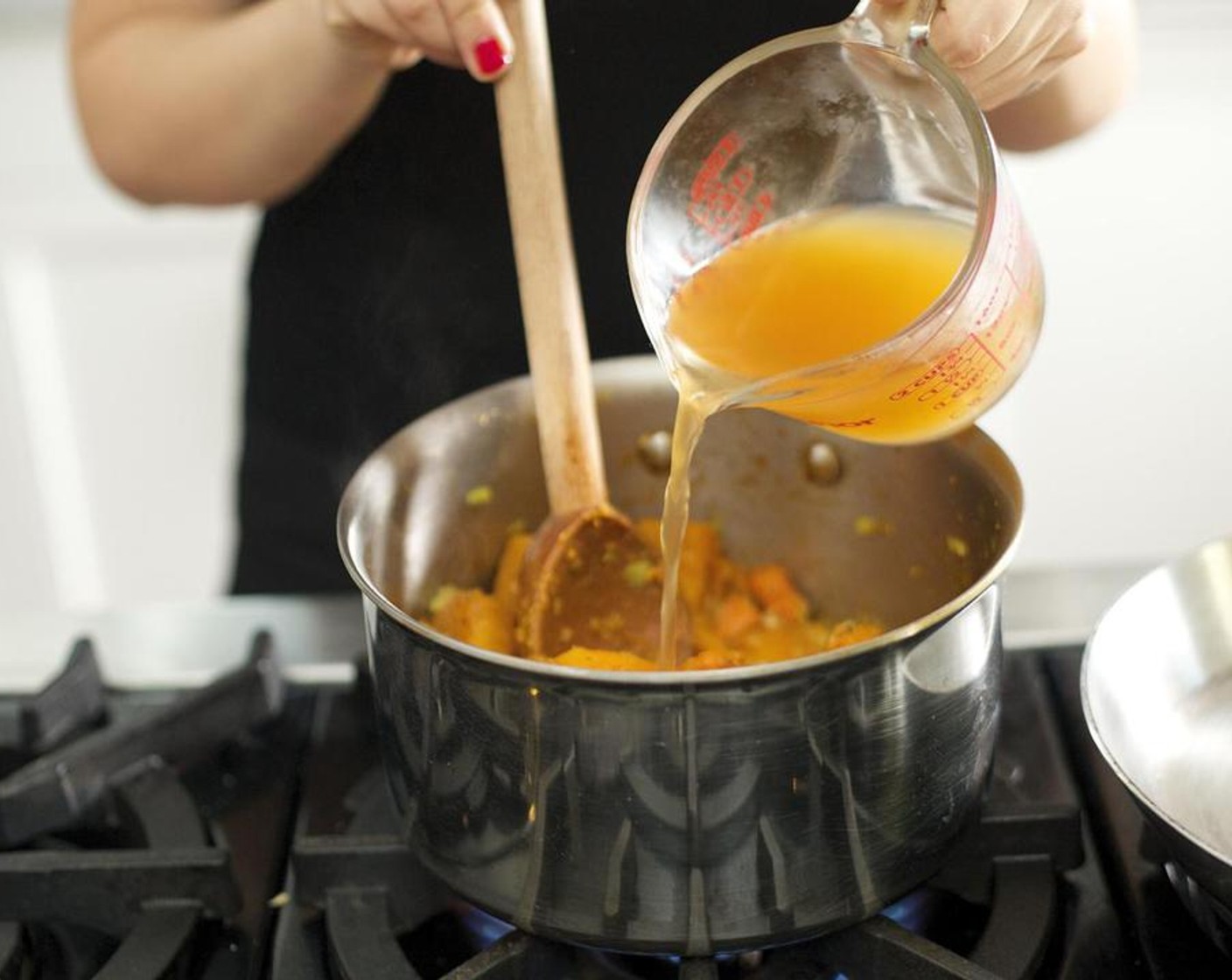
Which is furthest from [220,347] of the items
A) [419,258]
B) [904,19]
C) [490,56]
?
[904,19]

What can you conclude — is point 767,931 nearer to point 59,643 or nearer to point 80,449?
point 59,643

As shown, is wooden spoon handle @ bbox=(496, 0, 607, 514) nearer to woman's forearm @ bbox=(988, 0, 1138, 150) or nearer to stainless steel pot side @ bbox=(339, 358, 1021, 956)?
stainless steel pot side @ bbox=(339, 358, 1021, 956)

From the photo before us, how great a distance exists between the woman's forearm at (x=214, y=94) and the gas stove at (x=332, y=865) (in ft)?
1.14

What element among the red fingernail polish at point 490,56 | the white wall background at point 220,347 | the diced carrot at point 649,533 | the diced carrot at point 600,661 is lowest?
the white wall background at point 220,347

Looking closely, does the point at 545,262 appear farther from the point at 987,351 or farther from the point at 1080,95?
the point at 1080,95

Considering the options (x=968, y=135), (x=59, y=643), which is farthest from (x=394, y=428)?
(x=968, y=135)

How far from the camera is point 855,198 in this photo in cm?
73

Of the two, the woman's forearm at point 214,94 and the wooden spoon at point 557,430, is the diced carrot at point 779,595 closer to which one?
the wooden spoon at point 557,430

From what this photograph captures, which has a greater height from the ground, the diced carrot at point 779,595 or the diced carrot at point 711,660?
the diced carrot at point 711,660

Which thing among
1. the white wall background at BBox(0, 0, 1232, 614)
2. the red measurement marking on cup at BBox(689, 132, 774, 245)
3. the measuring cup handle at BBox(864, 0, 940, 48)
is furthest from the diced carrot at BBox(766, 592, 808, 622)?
the white wall background at BBox(0, 0, 1232, 614)

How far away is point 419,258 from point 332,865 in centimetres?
50

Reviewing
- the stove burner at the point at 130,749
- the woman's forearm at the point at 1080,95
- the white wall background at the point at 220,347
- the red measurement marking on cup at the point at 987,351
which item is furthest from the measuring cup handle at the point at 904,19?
the white wall background at the point at 220,347

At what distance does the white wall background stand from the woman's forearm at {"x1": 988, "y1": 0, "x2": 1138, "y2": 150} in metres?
0.79

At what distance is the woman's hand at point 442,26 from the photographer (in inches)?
27.3
